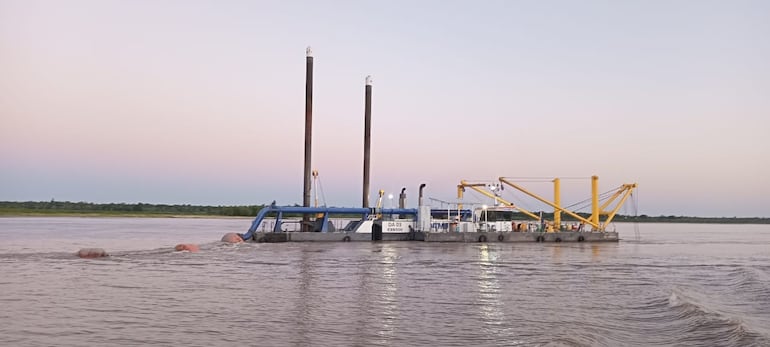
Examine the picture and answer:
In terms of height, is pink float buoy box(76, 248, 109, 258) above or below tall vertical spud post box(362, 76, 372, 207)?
below

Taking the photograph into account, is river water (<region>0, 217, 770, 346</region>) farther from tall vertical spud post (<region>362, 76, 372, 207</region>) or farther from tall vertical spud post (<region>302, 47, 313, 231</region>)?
tall vertical spud post (<region>362, 76, 372, 207</region>)

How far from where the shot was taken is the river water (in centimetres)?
1534

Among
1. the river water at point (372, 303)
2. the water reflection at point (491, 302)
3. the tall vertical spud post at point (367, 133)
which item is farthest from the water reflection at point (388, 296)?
the tall vertical spud post at point (367, 133)

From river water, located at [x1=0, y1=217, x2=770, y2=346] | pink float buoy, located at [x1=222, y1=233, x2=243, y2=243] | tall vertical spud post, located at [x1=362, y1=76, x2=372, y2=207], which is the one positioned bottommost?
river water, located at [x1=0, y1=217, x2=770, y2=346]

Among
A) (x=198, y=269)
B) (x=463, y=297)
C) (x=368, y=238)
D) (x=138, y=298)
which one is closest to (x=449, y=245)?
(x=368, y=238)

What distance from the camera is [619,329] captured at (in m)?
16.8

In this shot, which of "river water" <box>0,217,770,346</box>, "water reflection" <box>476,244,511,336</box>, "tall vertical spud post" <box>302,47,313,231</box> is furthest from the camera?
"tall vertical spud post" <box>302,47,313,231</box>

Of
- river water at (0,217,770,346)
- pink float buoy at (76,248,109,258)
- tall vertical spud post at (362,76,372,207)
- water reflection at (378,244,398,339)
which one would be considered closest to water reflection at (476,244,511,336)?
river water at (0,217,770,346)

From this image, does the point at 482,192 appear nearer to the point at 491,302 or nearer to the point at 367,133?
the point at 367,133

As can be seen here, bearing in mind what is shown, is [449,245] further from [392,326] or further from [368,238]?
[392,326]

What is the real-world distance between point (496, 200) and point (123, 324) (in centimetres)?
5390

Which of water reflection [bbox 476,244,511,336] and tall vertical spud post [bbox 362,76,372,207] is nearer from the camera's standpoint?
water reflection [bbox 476,244,511,336]

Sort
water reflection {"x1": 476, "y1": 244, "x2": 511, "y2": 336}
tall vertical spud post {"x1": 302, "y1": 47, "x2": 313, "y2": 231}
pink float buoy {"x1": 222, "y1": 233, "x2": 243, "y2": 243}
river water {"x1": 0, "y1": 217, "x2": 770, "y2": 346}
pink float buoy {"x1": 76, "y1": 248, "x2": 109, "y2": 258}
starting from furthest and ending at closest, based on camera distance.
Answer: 1. tall vertical spud post {"x1": 302, "y1": 47, "x2": 313, "y2": 231}
2. pink float buoy {"x1": 222, "y1": 233, "x2": 243, "y2": 243}
3. pink float buoy {"x1": 76, "y1": 248, "x2": 109, "y2": 258}
4. water reflection {"x1": 476, "y1": 244, "x2": 511, "y2": 336}
5. river water {"x1": 0, "y1": 217, "x2": 770, "y2": 346}

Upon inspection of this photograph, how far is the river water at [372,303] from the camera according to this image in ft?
50.3
